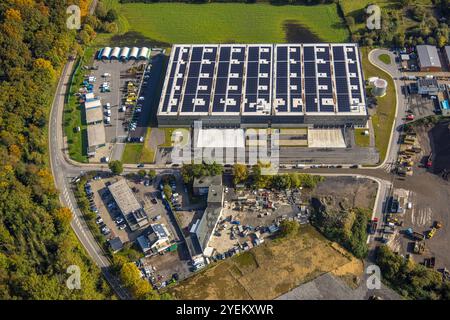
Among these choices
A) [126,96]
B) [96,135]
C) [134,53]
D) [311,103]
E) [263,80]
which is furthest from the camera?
[134,53]

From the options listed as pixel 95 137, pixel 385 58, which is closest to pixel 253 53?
pixel 385 58

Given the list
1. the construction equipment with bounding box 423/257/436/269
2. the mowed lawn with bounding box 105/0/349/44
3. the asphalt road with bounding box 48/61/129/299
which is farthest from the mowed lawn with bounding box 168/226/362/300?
the mowed lawn with bounding box 105/0/349/44

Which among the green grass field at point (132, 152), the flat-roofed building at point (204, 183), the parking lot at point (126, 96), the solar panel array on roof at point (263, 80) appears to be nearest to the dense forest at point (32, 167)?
the parking lot at point (126, 96)

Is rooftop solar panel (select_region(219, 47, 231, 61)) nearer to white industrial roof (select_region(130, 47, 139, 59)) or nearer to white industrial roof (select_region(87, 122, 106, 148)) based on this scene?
white industrial roof (select_region(130, 47, 139, 59))

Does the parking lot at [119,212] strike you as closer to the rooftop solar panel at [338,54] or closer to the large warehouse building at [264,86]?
the large warehouse building at [264,86]

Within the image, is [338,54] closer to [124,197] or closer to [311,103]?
[311,103]
